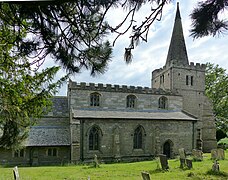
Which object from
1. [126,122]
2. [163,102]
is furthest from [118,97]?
[163,102]

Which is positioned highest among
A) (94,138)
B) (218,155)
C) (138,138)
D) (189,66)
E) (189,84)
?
(189,66)

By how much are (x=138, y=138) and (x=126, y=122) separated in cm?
197

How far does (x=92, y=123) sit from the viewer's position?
2184cm

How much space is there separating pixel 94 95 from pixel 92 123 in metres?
3.67

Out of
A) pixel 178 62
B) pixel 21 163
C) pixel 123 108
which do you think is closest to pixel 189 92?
pixel 178 62

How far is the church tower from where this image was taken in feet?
91.0

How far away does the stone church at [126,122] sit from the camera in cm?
2097

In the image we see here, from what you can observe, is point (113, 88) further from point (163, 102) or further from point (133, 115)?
point (163, 102)

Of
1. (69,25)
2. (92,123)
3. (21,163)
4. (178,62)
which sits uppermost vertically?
(178,62)

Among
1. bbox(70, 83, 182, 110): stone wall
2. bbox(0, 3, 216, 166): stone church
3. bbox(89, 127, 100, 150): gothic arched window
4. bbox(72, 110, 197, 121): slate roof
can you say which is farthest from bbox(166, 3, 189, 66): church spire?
bbox(89, 127, 100, 150): gothic arched window

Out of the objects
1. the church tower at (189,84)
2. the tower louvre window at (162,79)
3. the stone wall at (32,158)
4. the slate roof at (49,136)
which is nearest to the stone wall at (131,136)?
the slate roof at (49,136)

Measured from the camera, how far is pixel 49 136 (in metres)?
21.4

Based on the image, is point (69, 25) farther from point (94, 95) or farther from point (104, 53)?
point (94, 95)

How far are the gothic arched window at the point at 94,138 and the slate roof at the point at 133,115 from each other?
122cm
